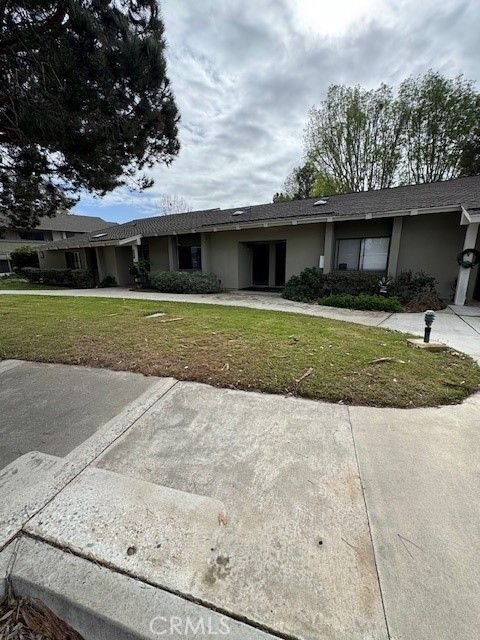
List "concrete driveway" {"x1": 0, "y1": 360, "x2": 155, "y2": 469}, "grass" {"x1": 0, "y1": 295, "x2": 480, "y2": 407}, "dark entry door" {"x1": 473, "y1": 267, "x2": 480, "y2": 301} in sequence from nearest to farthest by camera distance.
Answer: "concrete driveway" {"x1": 0, "y1": 360, "x2": 155, "y2": 469} → "grass" {"x1": 0, "y1": 295, "x2": 480, "y2": 407} → "dark entry door" {"x1": 473, "y1": 267, "x2": 480, "y2": 301}

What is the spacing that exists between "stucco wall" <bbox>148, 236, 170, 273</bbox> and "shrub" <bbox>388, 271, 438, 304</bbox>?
414 inches

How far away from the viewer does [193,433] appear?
2533 millimetres

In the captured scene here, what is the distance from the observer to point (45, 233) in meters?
29.4

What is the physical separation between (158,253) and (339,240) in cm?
912

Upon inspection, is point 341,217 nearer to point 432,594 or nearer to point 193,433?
point 193,433

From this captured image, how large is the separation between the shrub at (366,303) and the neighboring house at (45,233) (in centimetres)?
2568

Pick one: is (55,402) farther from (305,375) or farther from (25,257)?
(25,257)

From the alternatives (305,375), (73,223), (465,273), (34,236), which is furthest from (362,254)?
(73,223)

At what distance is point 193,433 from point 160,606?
1301 millimetres

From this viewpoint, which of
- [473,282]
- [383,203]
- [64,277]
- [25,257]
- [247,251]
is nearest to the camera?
[473,282]

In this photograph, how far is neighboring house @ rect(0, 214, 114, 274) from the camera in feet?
89.0

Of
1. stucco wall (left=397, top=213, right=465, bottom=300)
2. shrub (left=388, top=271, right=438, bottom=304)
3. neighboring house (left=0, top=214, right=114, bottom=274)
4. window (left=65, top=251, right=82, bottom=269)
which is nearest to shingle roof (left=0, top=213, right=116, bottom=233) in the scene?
neighboring house (left=0, top=214, right=114, bottom=274)

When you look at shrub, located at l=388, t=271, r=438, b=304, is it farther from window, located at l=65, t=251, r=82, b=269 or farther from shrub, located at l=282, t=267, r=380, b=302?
window, located at l=65, t=251, r=82, b=269

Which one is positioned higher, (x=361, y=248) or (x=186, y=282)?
(x=361, y=248)
